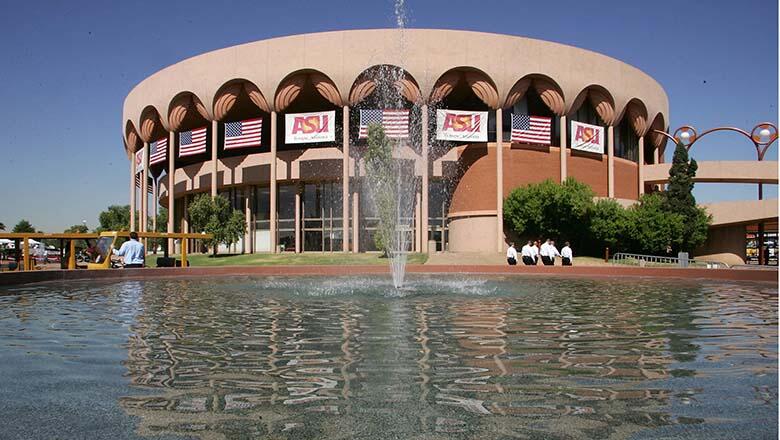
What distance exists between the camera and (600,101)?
4953 centimetres

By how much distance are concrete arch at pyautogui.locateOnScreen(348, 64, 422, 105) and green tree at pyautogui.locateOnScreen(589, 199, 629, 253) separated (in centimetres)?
1447

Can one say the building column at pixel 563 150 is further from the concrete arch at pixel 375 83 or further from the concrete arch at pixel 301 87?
the concrete arch at pixel 301 87

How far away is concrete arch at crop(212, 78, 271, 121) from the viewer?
47094 millimetres

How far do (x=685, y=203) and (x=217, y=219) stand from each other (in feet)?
108

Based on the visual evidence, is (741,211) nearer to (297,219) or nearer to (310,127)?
(310,127)

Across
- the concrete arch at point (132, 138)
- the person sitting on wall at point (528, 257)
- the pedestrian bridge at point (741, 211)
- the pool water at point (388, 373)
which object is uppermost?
the concrete arch at point (132, 138)

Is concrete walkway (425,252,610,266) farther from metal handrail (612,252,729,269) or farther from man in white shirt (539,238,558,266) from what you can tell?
man in white shirt (539,238,558,266)

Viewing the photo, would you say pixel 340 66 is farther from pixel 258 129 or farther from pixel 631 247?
pixel 631 247

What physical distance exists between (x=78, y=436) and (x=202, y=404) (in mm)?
934

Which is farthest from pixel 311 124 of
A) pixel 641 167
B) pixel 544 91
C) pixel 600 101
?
A: pixel 641 167

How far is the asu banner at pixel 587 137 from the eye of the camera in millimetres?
48375

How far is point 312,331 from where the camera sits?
28.8ft

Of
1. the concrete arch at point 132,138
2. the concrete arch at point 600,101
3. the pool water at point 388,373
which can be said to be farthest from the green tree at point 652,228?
the concrete arch at point 132,138

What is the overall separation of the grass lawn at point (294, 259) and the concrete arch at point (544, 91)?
1379 cm
